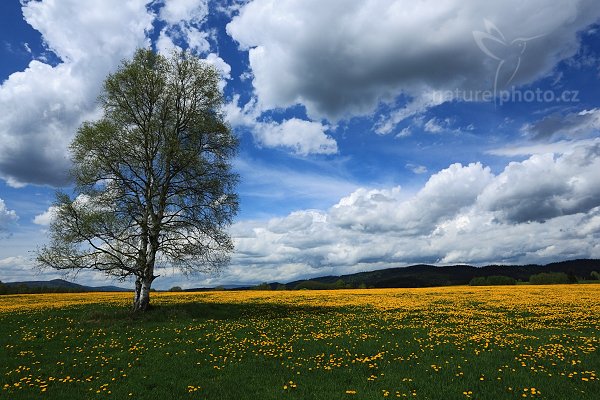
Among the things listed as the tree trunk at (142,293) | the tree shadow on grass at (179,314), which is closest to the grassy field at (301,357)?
the tree shadow on grass at (179,314)

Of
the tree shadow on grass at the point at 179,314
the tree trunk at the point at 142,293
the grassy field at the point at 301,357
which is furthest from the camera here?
the tree trunk at the point at 142,293

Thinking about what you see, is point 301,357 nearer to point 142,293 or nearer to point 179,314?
point 179,314

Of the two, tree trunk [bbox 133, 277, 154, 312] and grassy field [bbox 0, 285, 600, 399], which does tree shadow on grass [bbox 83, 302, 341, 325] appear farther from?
tree trunk [bbox 133, 277, 154, 312]

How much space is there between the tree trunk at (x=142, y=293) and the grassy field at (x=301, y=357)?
1673 millimetres

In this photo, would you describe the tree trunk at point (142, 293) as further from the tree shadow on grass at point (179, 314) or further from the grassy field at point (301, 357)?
the grassy field at point (301, 357)

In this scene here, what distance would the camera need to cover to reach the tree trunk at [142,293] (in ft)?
85.2

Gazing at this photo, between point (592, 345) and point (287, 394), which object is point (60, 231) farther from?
point (592, 345)

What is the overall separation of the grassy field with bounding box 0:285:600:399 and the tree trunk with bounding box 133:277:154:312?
167 centimetres

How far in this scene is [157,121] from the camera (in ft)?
93.0

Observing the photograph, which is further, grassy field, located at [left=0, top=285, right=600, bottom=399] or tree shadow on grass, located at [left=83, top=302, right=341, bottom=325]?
tree shadow on grass, located at [left=83, top=302, right=341, bottom=325]

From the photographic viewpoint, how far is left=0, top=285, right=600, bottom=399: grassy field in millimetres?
10656

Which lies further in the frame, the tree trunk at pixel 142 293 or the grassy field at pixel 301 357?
the tree trunk at pixel 142 293

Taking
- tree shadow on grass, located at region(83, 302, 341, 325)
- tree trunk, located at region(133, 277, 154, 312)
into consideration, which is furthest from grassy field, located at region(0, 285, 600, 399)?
tree trunk, located at region(133, 277, 154, 312)

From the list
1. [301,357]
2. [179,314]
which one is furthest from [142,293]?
[301,357]
